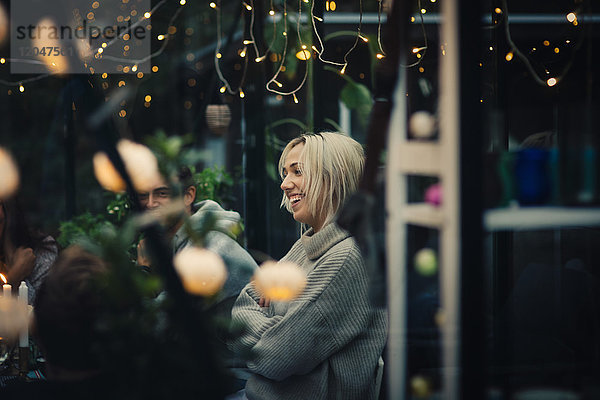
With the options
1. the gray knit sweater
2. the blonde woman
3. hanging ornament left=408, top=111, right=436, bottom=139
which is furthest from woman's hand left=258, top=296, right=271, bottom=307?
hanging ornament left=408, top=111, right=436, bottom=139

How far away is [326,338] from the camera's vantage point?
2.08 meters

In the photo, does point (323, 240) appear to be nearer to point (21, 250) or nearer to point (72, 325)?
point (72, 325)

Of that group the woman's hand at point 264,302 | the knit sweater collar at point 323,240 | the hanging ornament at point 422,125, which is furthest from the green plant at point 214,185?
the hanging ornament at point 422,125

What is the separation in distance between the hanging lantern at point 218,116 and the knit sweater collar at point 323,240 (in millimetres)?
1506

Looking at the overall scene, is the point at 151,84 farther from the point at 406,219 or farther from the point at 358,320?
the point at 406,219

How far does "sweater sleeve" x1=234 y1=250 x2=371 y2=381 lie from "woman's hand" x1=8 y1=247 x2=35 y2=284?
1481mm

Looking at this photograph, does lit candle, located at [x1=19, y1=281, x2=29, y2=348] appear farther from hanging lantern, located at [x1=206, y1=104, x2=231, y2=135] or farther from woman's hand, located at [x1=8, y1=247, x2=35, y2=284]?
hanging lantern, located at [x1=206, y1=104, x2=231, y2=135]

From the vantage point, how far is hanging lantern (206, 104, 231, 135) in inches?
142

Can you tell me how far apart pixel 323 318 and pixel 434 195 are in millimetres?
1036

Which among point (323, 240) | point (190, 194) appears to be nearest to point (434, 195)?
point (323, 240)

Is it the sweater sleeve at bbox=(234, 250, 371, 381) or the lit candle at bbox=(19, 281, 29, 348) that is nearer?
the sweater sleeve at bbox=(234, 250, 371, 381)

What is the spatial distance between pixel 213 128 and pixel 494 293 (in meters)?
1.77

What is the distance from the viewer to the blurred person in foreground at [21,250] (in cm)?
307

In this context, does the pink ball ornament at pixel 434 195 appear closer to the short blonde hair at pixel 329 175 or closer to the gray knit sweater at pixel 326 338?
the gray knit sweater at pixel 326 338
